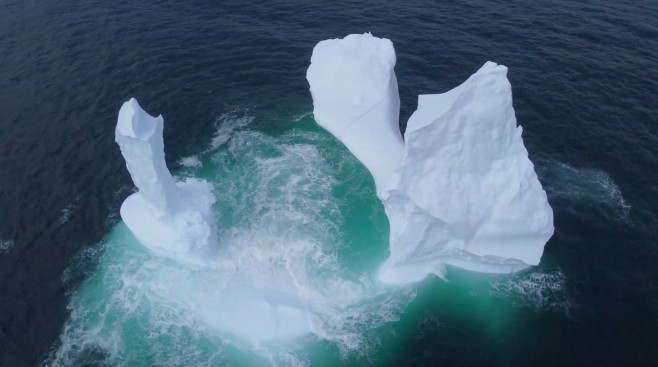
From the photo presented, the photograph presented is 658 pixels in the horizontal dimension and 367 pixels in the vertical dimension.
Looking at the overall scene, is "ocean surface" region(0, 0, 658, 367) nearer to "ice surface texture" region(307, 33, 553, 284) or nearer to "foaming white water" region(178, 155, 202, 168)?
"foaming white water" region(178, 155, 202, 168)

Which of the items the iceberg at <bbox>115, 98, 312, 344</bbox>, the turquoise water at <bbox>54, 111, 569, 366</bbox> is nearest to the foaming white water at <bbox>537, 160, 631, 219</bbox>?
the turquoise water at <bbox>54, 111, 569, 366</bbox>

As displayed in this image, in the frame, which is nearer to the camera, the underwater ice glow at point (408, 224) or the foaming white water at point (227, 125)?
the underwater ice glow at point (408, 224)

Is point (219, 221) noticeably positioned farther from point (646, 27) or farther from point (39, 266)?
point (646, 27)

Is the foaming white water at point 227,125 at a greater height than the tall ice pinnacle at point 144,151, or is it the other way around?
the tall ice pinnacle at point 144,151

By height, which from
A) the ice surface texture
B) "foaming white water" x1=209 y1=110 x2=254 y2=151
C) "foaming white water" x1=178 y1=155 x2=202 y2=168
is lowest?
"foaming white water" x1=178 y1=155 x2=202 y2=168

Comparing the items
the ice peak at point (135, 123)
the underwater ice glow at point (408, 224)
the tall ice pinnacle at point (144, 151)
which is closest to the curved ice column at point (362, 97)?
the underwater ice glow at point (408, 224)

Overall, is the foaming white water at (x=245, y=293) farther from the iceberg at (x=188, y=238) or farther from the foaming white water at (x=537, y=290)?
the foaming white water at (x=537, y=290)

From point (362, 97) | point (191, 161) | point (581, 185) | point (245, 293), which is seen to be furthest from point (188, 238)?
point (581, 185)
